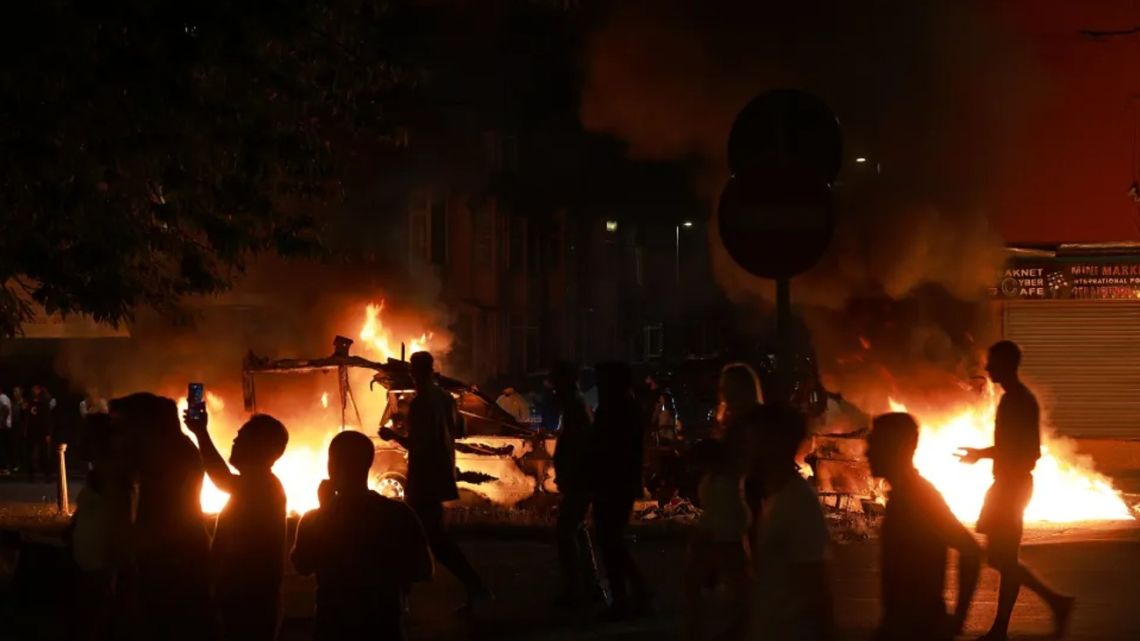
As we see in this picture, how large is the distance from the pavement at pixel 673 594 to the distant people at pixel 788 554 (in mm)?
4593

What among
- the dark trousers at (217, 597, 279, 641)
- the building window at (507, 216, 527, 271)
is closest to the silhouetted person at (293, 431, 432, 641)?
the dark trousers at (217, 597, 279, 641)

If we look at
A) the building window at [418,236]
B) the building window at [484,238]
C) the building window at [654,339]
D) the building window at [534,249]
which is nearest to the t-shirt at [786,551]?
the building window at [418,236]

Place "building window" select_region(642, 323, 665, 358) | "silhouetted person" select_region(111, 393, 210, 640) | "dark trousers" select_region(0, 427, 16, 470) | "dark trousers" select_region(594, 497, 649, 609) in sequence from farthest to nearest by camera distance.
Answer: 1. "building window" select_region(642, 323, 665, 358)
2. "dark trousers" select_region(0, 427, 16, 470)
3. "dark trousers" select_region(594, 497, 649, 609)
4. "silhouetted person" select_region(111, 393, 210, 640)

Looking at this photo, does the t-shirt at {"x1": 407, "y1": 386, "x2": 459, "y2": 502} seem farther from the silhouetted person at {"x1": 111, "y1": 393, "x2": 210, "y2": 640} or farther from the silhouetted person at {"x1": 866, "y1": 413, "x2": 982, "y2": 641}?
the silhouetted person at {"x1": 866, "y1": 413, "x2": 982, "y2": 641}

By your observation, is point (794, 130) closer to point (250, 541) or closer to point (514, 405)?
point (250, 541)

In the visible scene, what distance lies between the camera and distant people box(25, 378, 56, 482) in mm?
26891

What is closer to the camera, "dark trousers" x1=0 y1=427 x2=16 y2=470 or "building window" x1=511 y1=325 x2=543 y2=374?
"dark trousers" x1=0 y1=427 x2=16 y2=470

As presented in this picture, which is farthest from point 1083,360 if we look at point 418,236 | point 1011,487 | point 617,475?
point 418,236

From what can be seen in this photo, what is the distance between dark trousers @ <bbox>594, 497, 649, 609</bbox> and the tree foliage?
3.47m

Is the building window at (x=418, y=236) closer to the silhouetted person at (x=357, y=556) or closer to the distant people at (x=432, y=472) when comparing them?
the distant people at (x=432, y=472)

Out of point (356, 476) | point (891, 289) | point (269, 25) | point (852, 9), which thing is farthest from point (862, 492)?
point (356, 476)

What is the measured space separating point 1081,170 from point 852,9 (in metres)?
5.72

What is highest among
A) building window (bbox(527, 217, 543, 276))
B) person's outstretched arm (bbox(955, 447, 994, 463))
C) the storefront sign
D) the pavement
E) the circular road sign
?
building window (bbox(527, 217, 543, 276))

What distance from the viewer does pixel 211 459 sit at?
7.28 meters
